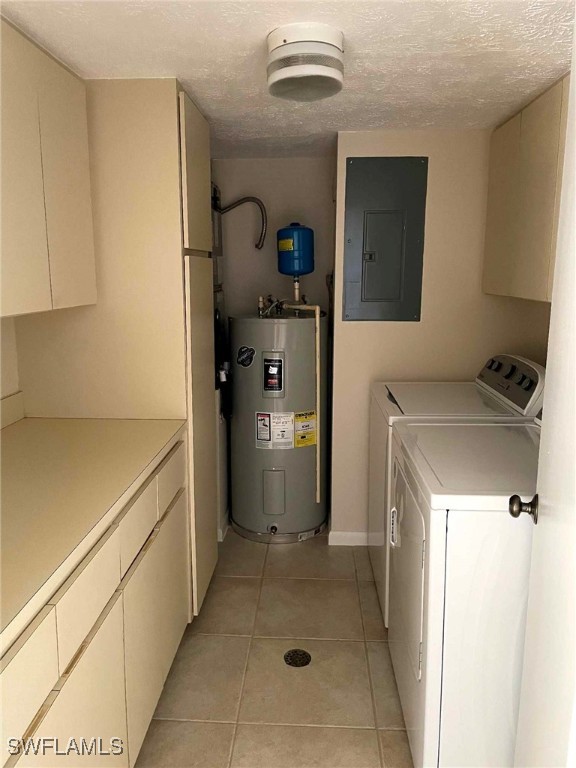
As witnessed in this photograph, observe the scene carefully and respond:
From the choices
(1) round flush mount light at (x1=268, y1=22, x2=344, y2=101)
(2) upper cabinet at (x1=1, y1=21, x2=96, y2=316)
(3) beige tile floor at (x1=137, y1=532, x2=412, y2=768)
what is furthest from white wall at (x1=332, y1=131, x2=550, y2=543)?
(2) upper cabinet at (x1=1, y1=21, x2=96, y2=316)

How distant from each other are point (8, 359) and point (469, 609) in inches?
73.8

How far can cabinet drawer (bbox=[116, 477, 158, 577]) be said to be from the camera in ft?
5.32

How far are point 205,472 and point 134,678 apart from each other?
3.35 ft

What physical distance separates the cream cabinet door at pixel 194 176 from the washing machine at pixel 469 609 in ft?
4.32

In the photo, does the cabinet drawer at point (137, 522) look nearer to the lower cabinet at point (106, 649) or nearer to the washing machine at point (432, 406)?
the lower cabinet at point (106, 649)

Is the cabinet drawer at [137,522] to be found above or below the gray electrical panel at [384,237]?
below

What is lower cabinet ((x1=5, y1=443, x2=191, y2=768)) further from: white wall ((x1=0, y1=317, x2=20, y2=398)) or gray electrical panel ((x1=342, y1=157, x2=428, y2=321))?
gray electrical panel ((x1=342, y1=157, x2=428, y2=321))

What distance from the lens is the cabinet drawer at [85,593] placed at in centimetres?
124

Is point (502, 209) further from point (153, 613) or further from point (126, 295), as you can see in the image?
point (153, 613)

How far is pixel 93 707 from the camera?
1.40m

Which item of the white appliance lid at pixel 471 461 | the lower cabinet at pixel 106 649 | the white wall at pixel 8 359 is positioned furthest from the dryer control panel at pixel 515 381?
the white wall at pixel 8 359

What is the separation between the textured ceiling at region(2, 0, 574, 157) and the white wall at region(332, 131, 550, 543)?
0.33m

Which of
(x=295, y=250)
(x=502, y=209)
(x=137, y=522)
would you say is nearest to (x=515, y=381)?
(x=502, y=209)

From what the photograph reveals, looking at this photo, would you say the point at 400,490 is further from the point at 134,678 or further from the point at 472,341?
the point at 472,341
